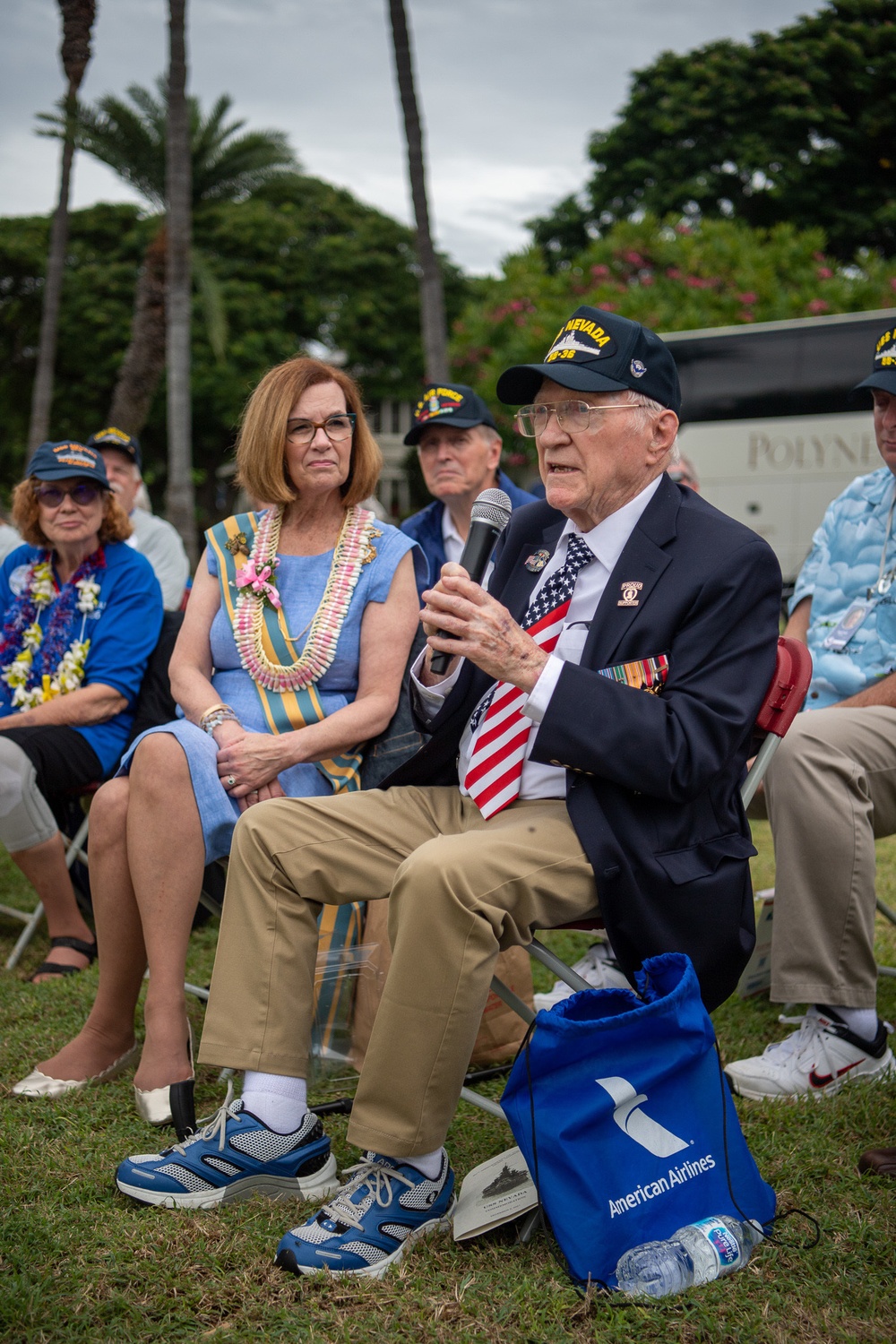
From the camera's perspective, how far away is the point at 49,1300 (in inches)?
79.2

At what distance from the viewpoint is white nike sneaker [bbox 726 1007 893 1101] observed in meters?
2.97

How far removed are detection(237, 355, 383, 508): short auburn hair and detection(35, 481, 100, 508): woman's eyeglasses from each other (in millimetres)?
1123

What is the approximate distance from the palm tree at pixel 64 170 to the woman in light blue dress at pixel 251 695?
15.6 metres

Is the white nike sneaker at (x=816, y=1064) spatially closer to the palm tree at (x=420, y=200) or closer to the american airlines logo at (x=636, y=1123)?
the american airlines logo at (x=636, y=1123)

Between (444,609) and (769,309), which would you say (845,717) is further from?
(769,309)

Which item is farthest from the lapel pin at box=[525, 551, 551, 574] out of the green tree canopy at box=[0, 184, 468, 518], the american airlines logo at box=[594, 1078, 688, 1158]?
the green tree canopy at box=[0, 184, 468, 518]

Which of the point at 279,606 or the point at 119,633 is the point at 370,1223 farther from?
the point at 119,633

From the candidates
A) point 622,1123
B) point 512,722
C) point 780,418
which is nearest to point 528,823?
point 512,722

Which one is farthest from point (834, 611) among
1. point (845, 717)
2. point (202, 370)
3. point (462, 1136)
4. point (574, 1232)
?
point (202, 370)

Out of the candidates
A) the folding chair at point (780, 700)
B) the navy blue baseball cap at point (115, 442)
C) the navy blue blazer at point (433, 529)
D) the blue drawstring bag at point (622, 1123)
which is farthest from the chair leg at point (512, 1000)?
the navy blue baseball cap at point (115, 442)

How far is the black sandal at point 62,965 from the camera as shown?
3961 millimetres

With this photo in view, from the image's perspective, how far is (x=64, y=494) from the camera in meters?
4.21

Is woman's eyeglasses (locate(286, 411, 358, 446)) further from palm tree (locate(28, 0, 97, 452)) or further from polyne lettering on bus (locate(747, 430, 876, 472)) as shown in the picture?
palm tree (locate(28, 0, 97, 452))

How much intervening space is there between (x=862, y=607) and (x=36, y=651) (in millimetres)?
2967
